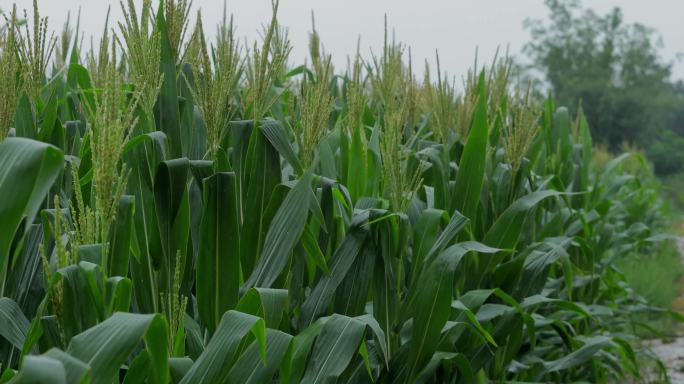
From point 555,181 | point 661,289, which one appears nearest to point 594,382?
point 555,181

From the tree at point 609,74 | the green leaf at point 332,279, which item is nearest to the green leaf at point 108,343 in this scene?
the green leaf at point 332,279

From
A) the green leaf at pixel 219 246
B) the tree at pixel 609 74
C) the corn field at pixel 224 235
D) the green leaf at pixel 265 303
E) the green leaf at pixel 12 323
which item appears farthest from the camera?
the tree at pixel 609 74

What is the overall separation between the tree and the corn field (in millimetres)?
30066

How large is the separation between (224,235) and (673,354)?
412 cm

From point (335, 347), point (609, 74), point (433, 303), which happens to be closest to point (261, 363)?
point (335, 347)

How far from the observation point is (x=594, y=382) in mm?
4109

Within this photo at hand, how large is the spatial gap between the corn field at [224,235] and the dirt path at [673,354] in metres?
1.95

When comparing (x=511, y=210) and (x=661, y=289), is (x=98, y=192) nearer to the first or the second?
(x=511, y=210)

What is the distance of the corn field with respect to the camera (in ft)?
4.68

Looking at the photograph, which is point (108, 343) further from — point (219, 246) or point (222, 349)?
point (219, 246)

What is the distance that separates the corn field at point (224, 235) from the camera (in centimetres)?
143

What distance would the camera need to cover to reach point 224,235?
191cm

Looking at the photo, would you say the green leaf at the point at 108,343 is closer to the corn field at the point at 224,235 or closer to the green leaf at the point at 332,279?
the corn field at the point at 224,235

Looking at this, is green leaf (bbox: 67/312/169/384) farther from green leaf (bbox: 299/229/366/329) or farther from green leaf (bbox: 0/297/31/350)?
green leaf (bbox: 299/229/366/329)
